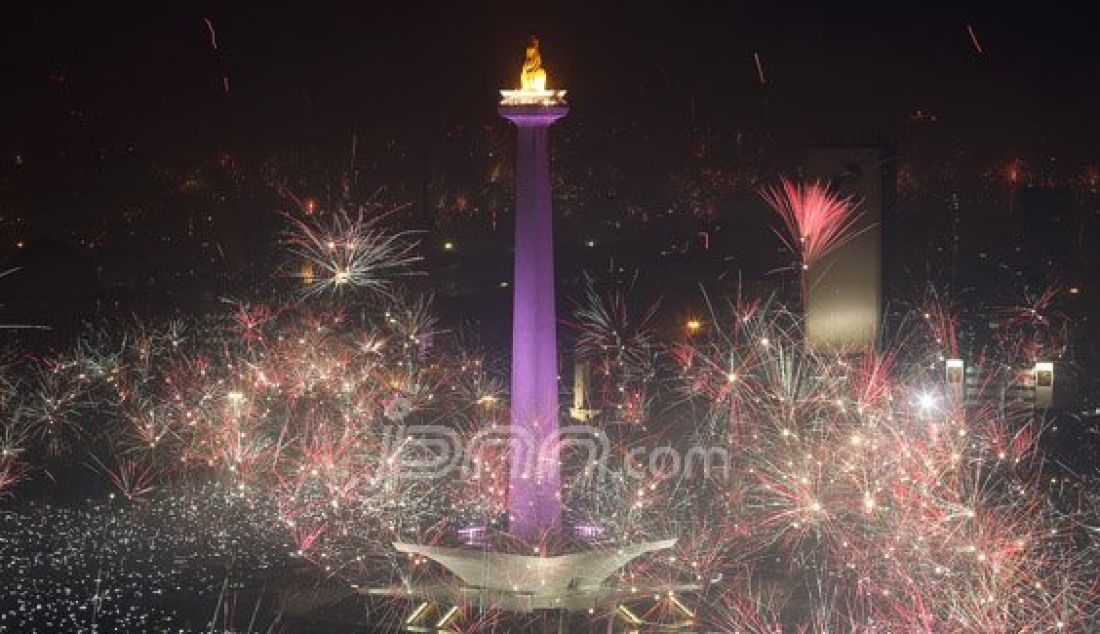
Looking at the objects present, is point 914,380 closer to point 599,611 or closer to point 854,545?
point 854,545

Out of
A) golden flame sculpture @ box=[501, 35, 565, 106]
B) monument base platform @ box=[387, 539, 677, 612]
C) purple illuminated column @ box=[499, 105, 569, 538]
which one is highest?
golden flame sculpture @ box=[501, 35, 565, 106]

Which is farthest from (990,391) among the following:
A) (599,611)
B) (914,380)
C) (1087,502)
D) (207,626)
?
(207,626)

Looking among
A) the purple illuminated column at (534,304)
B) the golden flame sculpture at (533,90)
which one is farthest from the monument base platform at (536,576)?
the golden flame sculpture at (533,90)

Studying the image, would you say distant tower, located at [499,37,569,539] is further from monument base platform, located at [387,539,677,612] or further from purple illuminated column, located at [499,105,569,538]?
monument base platform, located at [387,539,677,612]

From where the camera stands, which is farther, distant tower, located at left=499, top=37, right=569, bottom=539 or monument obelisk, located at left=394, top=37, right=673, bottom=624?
distant tower, located at left=499, top=37, right=569, bottom=539

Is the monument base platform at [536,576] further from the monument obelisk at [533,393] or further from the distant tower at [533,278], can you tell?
the distant tower at [533,278]

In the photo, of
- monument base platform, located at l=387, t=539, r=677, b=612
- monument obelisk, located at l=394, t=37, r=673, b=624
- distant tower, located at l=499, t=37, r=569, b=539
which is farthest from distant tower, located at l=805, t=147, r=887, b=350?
monument base platform, located at l=387, t=539, r=677, b=612

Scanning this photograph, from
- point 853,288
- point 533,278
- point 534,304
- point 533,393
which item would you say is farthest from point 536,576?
point 853,288
